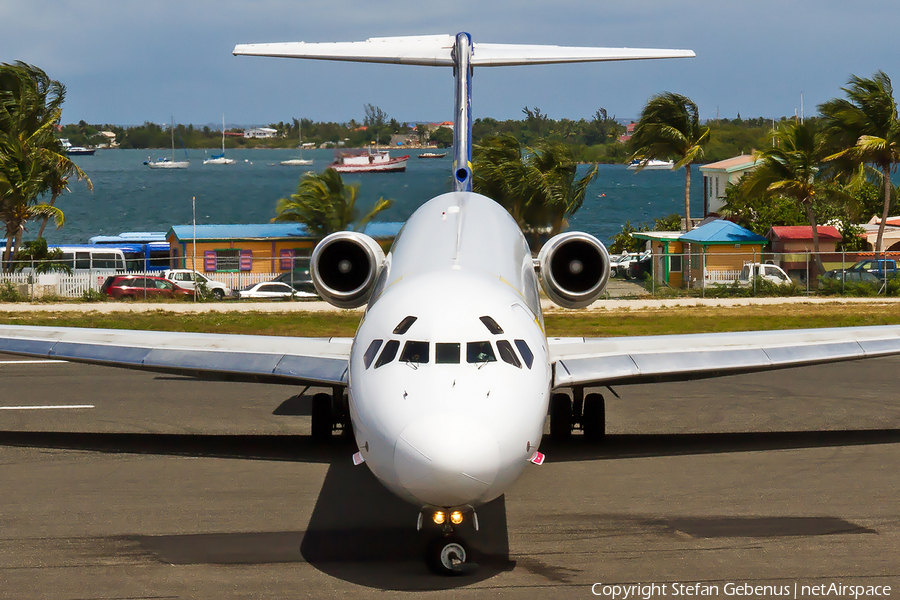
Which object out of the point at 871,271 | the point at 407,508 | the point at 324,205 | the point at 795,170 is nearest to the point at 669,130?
the point at 795,170

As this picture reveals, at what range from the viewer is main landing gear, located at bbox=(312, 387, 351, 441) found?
1507 cm

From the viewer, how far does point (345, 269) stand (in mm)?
15195

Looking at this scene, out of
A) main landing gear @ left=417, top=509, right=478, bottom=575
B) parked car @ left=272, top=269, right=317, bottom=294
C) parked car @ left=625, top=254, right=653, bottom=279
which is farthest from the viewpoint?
parked car @ left=625, top=254, right=653, bottom=279

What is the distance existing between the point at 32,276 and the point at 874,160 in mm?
32681

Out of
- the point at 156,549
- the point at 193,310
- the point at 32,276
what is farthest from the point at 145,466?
the point at 32,276

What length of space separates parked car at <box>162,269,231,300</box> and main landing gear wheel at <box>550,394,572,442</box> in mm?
27154

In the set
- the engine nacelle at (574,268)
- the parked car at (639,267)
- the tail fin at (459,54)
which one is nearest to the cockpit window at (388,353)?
the engine nacelle at (574,268)

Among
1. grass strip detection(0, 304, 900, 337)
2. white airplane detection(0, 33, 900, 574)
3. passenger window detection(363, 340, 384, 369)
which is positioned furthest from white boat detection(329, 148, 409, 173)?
passenger window detection(363, 340, 384, 369)

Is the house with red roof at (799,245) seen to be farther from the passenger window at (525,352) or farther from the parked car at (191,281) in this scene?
Answer: the passenger window at (525,352)

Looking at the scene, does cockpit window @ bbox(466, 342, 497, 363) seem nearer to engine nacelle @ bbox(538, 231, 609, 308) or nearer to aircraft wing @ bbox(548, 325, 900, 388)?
aircraft wing @ bbox(548, 325, 900, 388)

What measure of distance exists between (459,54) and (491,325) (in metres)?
9.61

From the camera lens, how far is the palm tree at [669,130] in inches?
1844

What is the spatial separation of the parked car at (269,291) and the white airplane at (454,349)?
2245 cm

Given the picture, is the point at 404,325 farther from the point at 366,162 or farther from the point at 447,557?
the point at 366,162
